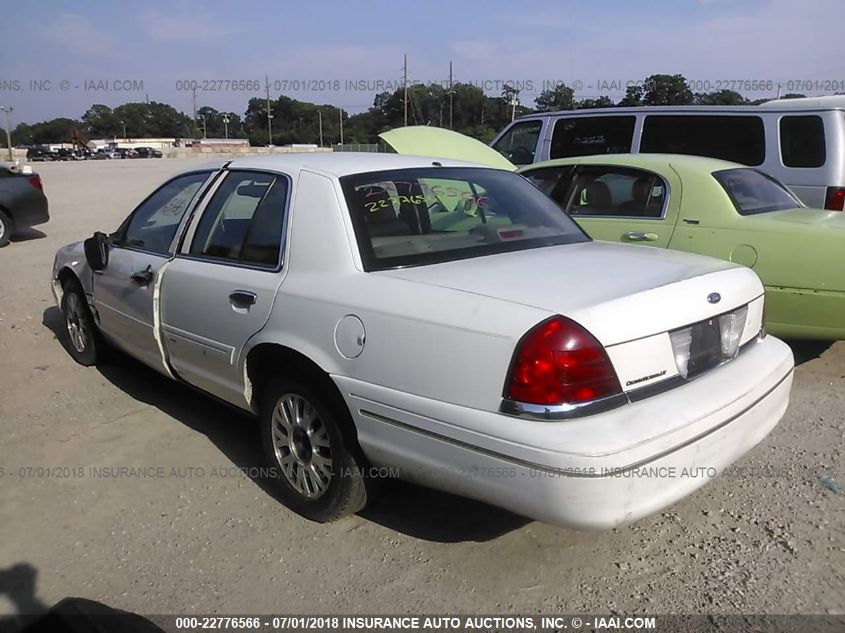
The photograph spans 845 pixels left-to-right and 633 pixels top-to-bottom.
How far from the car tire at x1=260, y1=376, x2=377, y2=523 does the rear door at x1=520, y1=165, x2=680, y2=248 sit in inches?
122

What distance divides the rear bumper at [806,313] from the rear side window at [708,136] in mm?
3225

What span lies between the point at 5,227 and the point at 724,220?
1119cm

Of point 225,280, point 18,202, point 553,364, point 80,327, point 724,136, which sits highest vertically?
point 724,136

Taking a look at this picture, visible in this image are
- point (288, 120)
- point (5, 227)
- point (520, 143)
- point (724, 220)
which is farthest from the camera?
point (288, 120)

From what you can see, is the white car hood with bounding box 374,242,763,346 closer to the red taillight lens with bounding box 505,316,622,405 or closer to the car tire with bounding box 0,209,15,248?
the red taillight lens with bounding box 505,316,622,405

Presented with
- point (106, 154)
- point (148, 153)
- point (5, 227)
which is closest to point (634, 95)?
point (5, 227)

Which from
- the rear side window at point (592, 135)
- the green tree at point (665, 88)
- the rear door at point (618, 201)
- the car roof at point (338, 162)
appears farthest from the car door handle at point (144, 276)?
the green tree at point (665, 88)

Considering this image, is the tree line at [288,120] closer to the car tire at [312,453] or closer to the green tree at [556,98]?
Result: the green tree at [556,98]

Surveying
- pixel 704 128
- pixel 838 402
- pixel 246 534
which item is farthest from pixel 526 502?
pixel 704 128

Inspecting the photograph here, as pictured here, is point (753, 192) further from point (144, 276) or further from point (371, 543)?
point (144, 276)

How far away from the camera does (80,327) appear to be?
17.4ft

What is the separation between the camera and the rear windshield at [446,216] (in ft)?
9.98

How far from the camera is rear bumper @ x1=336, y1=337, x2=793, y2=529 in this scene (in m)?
2.24

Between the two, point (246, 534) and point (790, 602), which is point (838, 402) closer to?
point (790, 602)
